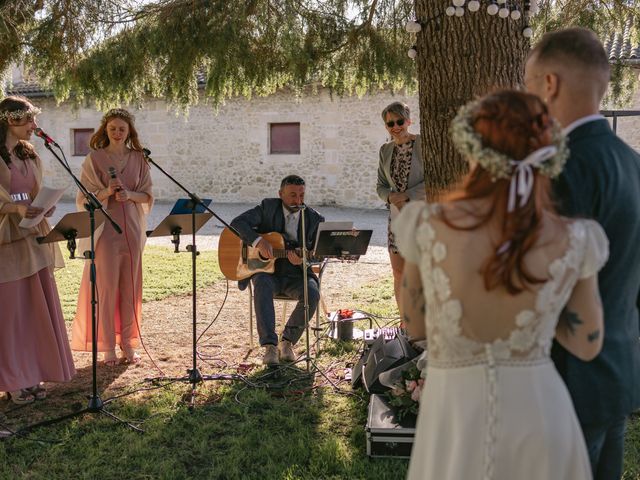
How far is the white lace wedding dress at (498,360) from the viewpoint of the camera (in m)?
1.82

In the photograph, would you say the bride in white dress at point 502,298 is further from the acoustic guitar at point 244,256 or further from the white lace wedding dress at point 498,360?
the acoustic guitar at point 244,256

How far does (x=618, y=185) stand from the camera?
2.02m

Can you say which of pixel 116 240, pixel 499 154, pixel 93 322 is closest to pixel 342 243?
pixel 116 240

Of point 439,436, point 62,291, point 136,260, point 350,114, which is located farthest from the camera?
point 350,114

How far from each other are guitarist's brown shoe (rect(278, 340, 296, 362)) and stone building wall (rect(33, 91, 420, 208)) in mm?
12706

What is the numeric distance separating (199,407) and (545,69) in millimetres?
3408

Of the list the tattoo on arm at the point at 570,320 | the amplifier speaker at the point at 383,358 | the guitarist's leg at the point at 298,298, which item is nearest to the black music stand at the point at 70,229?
the guitarist's leg at the point at 298,298

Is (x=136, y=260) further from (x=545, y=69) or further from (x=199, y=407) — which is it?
(x=545, y=69)

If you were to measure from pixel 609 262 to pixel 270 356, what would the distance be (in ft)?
12.6

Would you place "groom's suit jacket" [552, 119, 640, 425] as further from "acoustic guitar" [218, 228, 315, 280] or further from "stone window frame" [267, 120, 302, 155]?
"stone window frame" [267, 120, 302, 155]

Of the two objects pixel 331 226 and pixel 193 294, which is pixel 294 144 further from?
pixel 193 294

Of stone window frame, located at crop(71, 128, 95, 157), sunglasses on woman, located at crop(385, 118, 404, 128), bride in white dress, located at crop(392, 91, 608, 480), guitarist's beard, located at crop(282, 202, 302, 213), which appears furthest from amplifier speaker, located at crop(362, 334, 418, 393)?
stone window frame, located at crop(71, 128, 95, 157)

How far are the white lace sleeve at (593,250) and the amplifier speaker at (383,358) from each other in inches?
109

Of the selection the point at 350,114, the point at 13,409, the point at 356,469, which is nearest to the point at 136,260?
the point at 13,409
